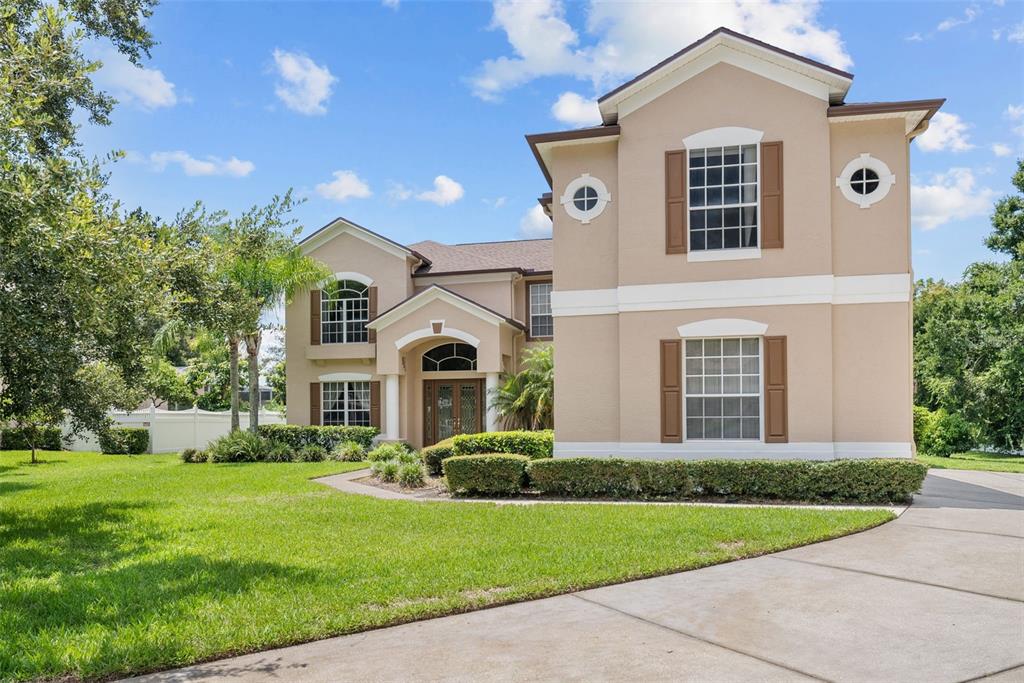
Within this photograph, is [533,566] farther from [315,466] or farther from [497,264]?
[497,264]

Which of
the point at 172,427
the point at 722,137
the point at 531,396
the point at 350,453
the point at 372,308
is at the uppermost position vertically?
the point at 722,137

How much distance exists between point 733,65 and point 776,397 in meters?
6.25

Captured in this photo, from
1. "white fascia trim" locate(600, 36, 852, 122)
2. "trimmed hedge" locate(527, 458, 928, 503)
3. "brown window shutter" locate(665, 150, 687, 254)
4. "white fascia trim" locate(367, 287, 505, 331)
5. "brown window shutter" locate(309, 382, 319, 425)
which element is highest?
"white fascia trim" locate(600, 36, 852, 122)

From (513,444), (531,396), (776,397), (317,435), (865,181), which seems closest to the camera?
(776,397)

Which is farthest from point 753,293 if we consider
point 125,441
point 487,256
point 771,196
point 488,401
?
point 125,441

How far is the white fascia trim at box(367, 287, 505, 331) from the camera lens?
21938 mm

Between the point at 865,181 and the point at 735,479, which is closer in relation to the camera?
the point at 735,479

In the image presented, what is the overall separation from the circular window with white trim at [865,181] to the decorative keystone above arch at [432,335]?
11.5m

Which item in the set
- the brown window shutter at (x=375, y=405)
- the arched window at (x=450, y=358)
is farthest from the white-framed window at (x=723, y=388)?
the brown window shutter at (x=375, y=405)

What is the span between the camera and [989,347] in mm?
26203

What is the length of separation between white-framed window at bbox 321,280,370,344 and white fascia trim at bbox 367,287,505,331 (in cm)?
143

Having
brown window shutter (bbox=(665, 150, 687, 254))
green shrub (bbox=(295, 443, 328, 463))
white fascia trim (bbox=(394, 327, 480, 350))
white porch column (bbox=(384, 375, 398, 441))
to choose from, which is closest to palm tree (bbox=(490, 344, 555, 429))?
white fascia trim (bbox=(394, 327, 480, 350))

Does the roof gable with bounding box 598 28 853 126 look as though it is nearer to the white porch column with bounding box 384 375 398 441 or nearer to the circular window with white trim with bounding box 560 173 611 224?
the circular window with white trim with bounding box 560 173 611 224

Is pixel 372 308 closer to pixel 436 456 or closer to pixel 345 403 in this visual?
pixel 345 403
